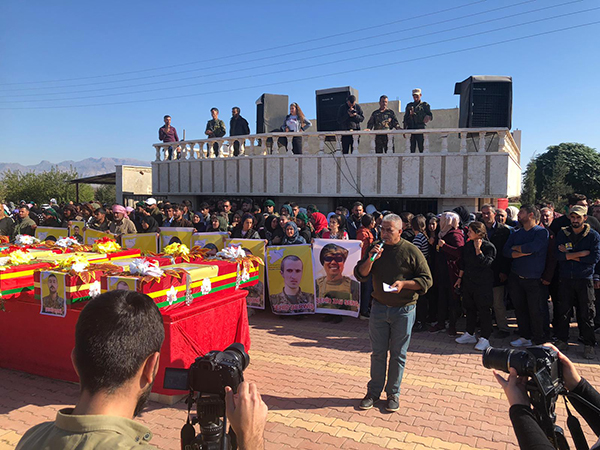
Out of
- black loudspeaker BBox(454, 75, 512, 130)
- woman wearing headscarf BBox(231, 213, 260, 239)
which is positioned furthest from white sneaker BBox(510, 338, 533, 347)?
black loudspeaker BBox(454, 75, 512, 130)

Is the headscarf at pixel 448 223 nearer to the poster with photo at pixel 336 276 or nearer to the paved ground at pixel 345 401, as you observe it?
the poster with photo at pixel 336 276

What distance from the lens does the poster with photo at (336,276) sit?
841 cm

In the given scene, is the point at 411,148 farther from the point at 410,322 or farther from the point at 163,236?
the point at 410,322

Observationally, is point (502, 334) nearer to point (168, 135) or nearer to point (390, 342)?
point (390, 342)

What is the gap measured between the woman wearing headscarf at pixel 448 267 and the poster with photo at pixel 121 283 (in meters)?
4.90

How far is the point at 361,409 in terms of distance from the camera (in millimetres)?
4930

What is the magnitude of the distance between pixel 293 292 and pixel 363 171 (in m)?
7.98

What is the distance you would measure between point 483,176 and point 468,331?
8.05 metres

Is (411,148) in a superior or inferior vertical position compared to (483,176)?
superior

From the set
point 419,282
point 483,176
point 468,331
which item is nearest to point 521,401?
point 419,282

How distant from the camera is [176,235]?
33.1 ft

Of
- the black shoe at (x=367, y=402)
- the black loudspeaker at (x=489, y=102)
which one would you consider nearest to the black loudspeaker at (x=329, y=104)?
the black loudspeaker at (x=489, y=102)

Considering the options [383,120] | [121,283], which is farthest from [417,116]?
[121,283]

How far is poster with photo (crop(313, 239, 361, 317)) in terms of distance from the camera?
27.6 feet
